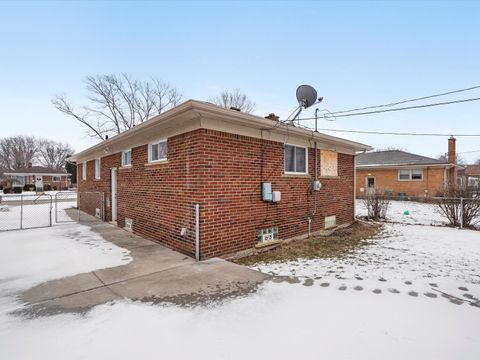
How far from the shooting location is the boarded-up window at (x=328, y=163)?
8570mm

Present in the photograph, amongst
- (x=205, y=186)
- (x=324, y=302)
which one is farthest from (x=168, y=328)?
(x=205, y=186)

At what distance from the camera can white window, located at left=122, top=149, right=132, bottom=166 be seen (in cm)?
869

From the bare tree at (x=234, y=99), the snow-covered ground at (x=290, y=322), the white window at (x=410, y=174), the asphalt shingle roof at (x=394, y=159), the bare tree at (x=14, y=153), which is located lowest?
the snow-covered ground at (x=290, y=322)

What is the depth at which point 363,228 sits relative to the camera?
29.8 feet

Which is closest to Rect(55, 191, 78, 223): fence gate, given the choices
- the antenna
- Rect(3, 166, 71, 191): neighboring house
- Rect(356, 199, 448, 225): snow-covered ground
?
the antenna

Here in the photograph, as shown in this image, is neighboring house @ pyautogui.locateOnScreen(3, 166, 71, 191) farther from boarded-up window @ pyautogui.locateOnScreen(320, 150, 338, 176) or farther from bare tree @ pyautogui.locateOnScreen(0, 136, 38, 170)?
boarded-up window @ pyautogui.locateOnScreen(320, 150, 338, 176)

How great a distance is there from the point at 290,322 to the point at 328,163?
6.82 metres

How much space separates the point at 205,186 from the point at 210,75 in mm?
12353

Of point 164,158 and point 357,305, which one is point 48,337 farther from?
point 164,158

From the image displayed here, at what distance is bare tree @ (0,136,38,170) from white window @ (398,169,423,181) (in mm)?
76003

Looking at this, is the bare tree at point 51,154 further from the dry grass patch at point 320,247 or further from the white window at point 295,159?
the dry grass patch at point 320,247

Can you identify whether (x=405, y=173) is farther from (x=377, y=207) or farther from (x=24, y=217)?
(x=24, y=217)

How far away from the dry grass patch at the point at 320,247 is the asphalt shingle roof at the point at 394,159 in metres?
16.3

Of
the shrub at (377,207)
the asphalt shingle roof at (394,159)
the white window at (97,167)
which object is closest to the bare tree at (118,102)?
the white window at (97,167)
